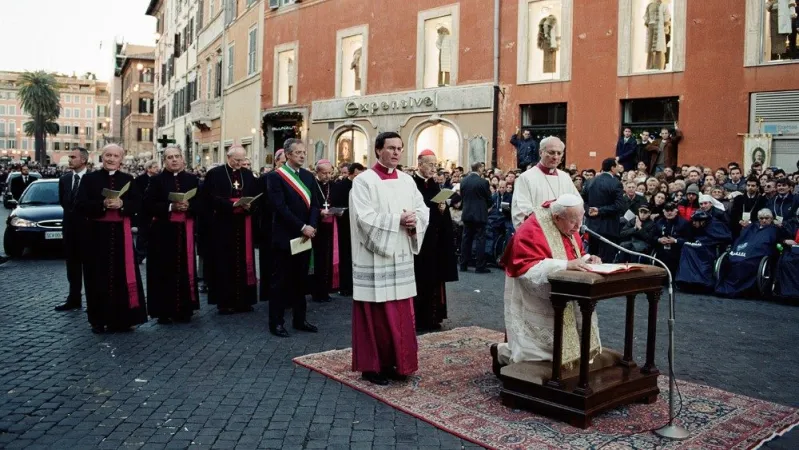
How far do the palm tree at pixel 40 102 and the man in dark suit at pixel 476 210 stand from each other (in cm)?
8666

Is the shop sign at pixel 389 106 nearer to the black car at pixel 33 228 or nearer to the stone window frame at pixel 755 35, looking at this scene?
the stone window frame at pixel 755 35

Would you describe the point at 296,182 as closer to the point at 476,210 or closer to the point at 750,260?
the point at 476,210

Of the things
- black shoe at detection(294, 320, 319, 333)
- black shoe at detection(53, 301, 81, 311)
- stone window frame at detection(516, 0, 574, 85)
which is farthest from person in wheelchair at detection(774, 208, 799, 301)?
black shoe at detection(53, 301, 81, 311)

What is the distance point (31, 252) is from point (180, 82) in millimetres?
33342

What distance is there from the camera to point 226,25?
3525 cm

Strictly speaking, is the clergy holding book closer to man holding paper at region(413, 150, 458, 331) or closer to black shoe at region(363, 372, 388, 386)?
man holding paper at region(413, 150, 458, 331)

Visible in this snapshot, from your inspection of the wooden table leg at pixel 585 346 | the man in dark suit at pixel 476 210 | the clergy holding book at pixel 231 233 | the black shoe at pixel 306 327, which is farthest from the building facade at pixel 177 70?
the wooden table leg at pixel 585 346

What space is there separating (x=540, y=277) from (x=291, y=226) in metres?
3.31

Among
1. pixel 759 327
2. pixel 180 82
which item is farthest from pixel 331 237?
pixel 180 82

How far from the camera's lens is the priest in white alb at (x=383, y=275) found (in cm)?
610

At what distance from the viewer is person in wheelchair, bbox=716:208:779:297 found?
438 inches

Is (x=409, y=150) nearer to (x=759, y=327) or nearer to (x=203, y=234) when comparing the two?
(x=203, y=234)

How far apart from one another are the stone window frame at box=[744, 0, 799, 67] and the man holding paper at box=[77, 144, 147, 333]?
546 inches

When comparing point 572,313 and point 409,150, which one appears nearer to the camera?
point 572,313
